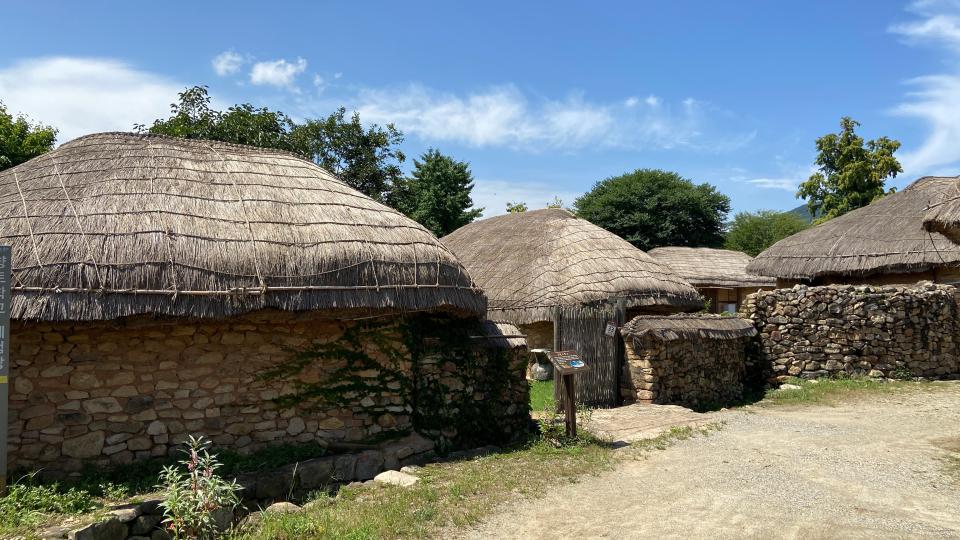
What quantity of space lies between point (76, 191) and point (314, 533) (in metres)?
5.09

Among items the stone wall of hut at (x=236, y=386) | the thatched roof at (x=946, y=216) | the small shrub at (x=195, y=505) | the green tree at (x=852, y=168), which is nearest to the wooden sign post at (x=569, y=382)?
the stone wall of hut at (x=236, y=386)

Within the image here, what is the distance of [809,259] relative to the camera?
1642 centimetres

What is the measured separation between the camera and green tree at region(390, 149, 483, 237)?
28.5 meters

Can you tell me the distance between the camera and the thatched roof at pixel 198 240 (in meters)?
6.73

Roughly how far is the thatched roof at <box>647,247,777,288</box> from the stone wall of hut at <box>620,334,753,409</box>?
442 inches

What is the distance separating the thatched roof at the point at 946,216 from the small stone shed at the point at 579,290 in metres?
5.53

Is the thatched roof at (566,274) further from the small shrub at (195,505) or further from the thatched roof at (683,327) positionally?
the small shrub at (195,505)

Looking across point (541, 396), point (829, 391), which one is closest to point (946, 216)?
point (829, 391)

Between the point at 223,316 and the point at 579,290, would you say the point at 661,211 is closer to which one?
the point at 579,290

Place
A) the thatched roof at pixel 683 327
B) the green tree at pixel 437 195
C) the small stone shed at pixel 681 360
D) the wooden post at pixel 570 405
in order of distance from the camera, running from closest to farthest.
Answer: the wooden post at pixel 570 405
the thatched roof at pixel 683 327
the small stone shed at pixel 681 360
the green tree at pixel 437 195

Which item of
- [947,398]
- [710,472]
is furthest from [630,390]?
[947,398]

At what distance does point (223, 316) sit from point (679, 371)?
8.44 m

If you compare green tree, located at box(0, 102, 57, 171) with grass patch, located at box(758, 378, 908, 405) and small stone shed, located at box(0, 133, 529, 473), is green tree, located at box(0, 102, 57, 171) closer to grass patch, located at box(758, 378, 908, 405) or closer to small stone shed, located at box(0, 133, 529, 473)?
small stone shed, located at box(0, 133, 529, 473)

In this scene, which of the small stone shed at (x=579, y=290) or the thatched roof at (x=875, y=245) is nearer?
the small stone shed at (x=579, y=290)
